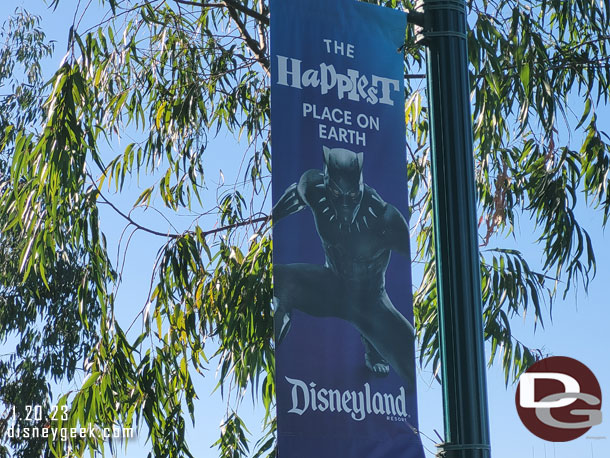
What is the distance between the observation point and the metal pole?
2.88 meters

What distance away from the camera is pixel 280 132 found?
10.1ft

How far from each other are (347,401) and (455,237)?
587 mm

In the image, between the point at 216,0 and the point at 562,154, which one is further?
the point at 216,0

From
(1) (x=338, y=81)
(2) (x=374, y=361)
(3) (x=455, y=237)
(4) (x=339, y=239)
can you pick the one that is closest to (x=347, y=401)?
(2) (x=374, y=361)

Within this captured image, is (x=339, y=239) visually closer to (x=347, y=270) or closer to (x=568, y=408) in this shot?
(x=347, y=270)

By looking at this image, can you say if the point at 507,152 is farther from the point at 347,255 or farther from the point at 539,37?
the point at 347,255

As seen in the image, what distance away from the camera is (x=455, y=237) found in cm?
302

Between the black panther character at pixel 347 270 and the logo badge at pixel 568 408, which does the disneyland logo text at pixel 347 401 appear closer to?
the black panther character at pixel 347 270

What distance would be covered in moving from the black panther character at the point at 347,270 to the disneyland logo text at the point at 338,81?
0.21 m

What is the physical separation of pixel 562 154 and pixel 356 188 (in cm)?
336

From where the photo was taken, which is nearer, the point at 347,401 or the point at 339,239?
the point at 347,401

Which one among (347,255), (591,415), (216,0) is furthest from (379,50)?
(216,0)

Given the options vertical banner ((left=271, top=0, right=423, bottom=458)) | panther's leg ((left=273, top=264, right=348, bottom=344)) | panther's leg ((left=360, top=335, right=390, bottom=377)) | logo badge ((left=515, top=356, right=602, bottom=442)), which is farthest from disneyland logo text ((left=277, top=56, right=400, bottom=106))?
logo badge ((left=515, top=356, right=602, bottom=442))

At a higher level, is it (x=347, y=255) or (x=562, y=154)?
(x=562, y=154)
